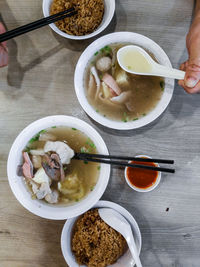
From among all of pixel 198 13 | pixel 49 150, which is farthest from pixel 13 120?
pixel 198 13

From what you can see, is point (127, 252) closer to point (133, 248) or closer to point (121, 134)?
point (133, 248)

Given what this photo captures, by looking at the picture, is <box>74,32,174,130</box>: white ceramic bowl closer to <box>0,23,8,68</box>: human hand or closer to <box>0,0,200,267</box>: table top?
<box>0,0,200,267</box>: table top

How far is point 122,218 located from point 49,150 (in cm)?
66

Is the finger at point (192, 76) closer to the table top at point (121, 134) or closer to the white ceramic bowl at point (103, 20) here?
the table top at point (121, 134)

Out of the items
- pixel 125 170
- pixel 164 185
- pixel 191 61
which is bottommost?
pixel 164 185

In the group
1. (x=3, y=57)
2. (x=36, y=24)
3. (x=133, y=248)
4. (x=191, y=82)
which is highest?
(x=36, y=24)

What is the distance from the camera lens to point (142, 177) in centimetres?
171

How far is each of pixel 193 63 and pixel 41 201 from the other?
4.36ft

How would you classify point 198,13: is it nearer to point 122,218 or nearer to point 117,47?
point 117,47

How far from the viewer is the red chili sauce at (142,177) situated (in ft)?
5.57

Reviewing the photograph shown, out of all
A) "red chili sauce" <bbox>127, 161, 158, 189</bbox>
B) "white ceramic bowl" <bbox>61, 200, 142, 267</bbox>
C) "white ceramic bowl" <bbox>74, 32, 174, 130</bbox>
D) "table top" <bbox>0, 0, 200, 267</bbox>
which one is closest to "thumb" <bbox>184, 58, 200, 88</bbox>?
"white ceramic bowl" <bbox>74, 32, 174, 130</bbox>

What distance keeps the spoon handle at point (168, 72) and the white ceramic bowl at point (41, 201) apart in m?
0.56

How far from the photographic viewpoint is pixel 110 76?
1.72 m

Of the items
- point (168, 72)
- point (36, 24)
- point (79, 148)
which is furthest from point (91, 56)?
point (79, 148)
